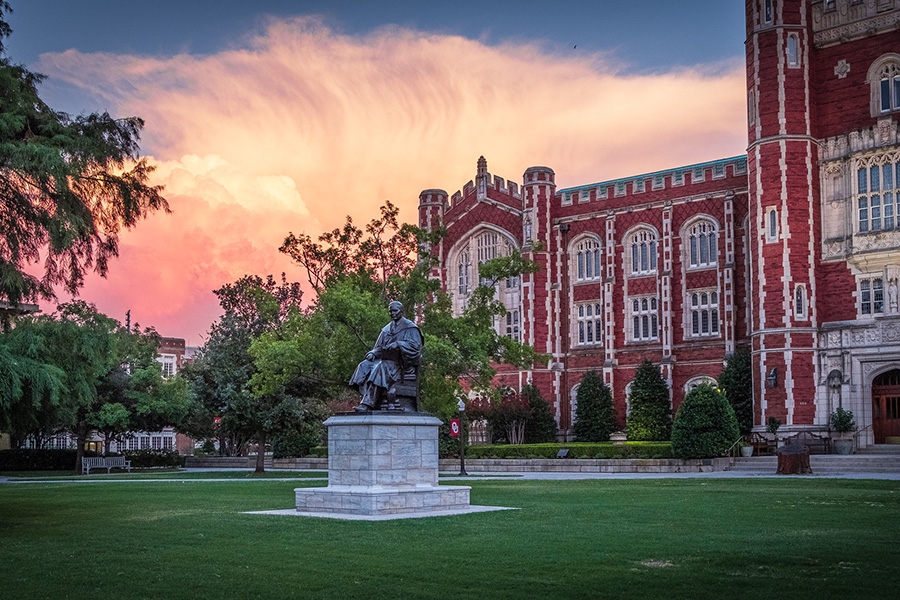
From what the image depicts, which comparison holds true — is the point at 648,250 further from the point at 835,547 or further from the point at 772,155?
the point at 835,547

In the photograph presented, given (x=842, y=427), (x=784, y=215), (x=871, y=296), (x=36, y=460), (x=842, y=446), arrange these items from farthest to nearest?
(x=36, y=460) → (x=784, y=215) → (x=871, y=296) → (x=842, y=427) → (x=842, y=446)

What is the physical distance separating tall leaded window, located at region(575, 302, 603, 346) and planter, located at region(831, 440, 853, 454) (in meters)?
15.9

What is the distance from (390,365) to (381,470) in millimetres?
1887

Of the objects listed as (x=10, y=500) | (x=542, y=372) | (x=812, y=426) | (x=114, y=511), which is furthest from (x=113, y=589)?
(x=542, y=372)

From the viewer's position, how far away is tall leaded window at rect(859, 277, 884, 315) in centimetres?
4050

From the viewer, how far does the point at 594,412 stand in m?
49.9

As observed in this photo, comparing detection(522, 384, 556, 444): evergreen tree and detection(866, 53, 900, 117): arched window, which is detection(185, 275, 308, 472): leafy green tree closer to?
detection(522, 384, 556, 444): evergreen tree

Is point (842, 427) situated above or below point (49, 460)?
above

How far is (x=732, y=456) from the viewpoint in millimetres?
37719

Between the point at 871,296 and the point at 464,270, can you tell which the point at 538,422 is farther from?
the point at 871,296

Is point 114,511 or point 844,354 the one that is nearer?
point 114,511

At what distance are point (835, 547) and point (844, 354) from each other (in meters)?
32.0

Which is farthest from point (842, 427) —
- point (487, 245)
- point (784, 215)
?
point (487, 245)

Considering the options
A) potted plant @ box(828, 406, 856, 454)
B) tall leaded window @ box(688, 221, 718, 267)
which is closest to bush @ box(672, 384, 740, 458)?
potted plant @ box(828, 406, 856, 454)
